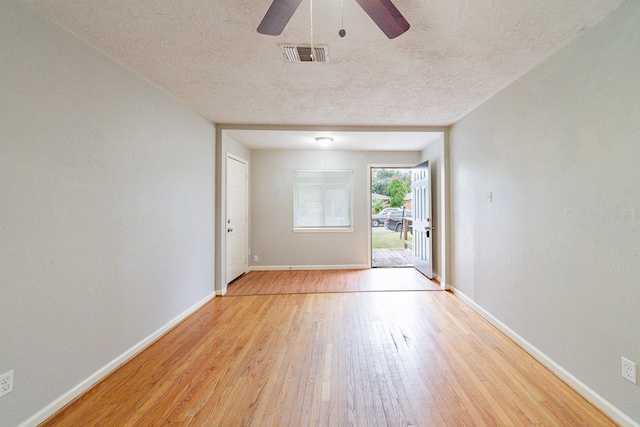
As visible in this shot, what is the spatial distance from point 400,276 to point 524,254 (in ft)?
7.72

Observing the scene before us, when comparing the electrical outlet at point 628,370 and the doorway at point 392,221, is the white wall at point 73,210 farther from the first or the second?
the doorway at point 392,221

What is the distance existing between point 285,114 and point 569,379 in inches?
138

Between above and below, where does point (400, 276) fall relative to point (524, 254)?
below

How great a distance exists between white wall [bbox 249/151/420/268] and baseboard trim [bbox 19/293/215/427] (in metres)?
2.37

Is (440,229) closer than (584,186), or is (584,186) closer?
(584,186)

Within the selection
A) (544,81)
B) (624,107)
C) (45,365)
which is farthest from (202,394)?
(544,81)

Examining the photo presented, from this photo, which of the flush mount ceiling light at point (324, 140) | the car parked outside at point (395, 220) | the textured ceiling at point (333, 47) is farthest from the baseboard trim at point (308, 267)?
the car parked outside at point (395, 220)

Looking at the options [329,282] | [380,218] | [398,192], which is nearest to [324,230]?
[329,282]

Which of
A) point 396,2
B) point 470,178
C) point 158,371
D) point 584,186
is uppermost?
point 396,2

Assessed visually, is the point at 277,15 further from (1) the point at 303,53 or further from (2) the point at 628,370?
(2) the point at 628,370

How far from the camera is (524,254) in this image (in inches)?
88.0

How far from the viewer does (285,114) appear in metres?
3.21

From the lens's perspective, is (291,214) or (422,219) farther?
(291,214)

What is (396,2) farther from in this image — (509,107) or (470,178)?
(470,178)
